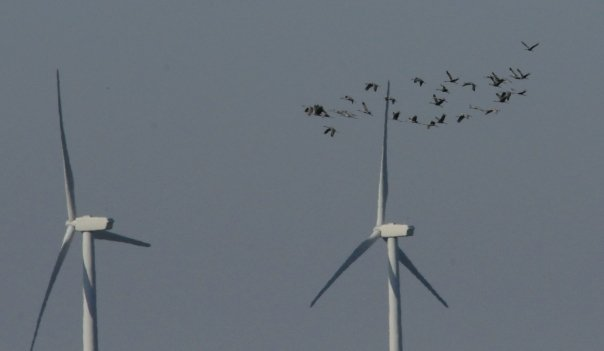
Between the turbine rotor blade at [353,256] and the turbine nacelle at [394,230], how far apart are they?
0.47 meters

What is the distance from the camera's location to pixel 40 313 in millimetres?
142750

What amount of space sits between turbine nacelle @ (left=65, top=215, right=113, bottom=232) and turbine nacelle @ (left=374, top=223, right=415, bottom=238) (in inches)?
866

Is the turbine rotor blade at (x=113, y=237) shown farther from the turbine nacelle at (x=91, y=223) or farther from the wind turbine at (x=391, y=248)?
the wind turbine at (x=391, y=248)

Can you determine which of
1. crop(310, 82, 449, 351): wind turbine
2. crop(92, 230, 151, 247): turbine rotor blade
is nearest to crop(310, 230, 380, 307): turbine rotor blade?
crop(310, 82, 449, 351): wind turbine

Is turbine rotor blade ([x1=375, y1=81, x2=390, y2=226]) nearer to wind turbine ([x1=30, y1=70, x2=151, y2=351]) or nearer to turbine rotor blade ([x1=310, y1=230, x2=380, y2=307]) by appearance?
turbine rotor blade ([x1=310, y1=230, x2=380, y2=307])

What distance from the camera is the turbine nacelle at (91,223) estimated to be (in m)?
153

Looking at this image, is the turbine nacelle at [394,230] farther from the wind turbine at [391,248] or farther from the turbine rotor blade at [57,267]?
the turbine rotor blade at [57,267]

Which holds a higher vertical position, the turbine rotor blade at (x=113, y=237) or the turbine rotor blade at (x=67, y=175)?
the turbine rotor blade at (x=67, y=175)

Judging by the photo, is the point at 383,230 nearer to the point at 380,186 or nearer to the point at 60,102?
the point at 380,186

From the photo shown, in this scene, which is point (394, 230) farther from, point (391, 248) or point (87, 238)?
point (87, 238)

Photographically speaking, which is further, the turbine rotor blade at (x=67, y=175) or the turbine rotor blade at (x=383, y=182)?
the turbine rotor blade at (x=383, y=182)

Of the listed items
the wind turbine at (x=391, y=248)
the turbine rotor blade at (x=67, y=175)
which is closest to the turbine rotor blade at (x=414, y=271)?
the wind turbine at (x=391, y=248)

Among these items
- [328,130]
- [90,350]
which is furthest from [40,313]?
[328,130]

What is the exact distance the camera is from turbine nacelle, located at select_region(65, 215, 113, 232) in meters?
153
